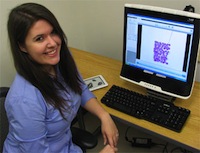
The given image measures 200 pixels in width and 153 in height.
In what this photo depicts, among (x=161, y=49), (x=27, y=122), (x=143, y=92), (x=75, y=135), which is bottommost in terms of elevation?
(x=75, y=135)

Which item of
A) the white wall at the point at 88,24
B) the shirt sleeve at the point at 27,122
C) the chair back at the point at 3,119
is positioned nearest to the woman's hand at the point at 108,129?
the shirt sleeve at the point at 27,122

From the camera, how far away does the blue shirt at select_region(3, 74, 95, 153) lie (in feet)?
3.30

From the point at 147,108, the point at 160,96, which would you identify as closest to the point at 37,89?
the point at 147,108

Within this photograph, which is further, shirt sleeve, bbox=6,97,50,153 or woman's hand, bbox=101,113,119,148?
woman's hand, bbox=101,113,119,148

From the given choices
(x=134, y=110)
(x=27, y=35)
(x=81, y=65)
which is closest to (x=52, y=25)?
(x=27, y=35)

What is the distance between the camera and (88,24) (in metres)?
2.14

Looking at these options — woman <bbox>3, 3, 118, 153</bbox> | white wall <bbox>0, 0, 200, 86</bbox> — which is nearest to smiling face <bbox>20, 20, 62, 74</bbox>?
woman <bbox>3, 3, 118, 153</bbox>

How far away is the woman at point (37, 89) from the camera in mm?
994

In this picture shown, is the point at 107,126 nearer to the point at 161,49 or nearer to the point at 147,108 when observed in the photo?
the point at 147,108

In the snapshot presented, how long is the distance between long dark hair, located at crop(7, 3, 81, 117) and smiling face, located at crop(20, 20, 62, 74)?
0.6 inches

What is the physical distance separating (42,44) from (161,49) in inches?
22.6

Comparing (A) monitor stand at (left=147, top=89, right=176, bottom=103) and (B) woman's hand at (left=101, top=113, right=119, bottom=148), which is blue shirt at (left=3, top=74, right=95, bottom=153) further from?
(A) monitor stand at (left=147, top=89, right=176, bottom=103)

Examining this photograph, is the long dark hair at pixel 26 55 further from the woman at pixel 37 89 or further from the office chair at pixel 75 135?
the office chair at pixel 75 135

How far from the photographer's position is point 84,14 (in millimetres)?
2102
